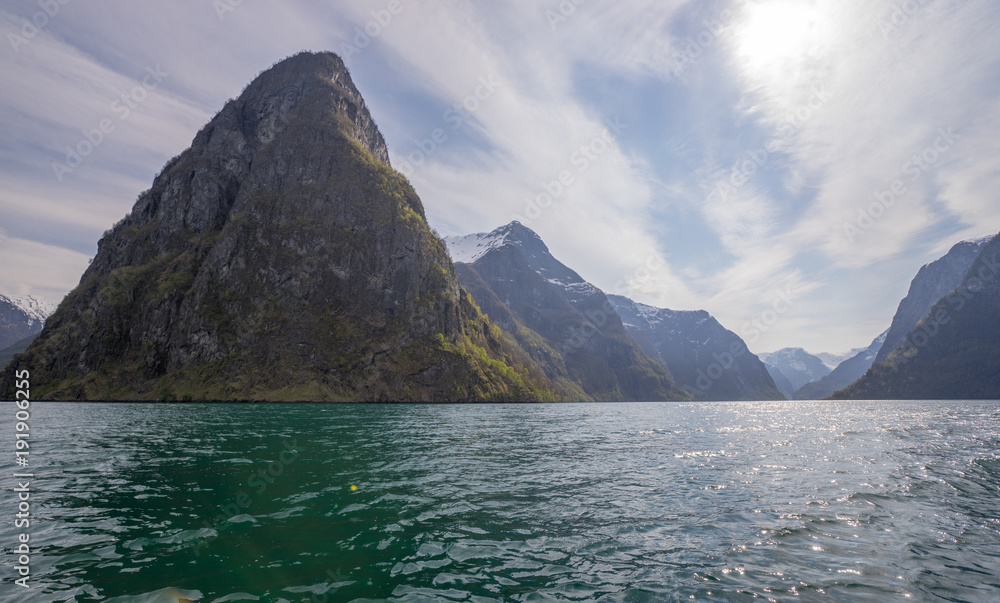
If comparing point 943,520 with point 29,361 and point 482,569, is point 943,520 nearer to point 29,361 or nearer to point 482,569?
point 482,569

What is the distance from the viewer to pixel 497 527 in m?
15.5

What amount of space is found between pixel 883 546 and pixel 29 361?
246 metres

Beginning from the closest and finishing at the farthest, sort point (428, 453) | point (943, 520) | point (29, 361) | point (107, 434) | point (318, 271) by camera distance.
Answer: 1. point (943, 520)
2. point (428, 453)
3. point (107, 434)
4. point (29, 361)
5. point (318, 271)

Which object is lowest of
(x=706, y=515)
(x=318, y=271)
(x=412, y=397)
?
(x=412, y=397)

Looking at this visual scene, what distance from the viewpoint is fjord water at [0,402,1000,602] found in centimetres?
1070

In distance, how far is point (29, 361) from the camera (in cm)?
16100

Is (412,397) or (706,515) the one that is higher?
(706,515)

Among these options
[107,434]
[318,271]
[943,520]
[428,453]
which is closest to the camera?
[943,520]

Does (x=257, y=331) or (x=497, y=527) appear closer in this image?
(x=497, y=527)

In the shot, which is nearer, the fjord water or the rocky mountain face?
the fjord water

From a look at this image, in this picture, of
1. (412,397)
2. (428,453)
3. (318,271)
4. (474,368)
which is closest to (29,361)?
(318,271)

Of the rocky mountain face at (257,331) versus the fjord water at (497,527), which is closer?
the fjord water at (497,527)

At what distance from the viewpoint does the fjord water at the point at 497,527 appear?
10695mm

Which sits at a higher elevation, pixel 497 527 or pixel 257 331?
pixel 257 331
